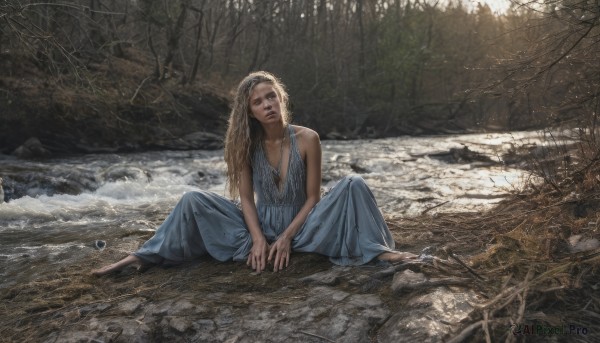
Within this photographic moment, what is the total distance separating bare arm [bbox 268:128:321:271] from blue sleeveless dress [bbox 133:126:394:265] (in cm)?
6

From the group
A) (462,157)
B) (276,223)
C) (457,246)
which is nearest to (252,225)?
(276,223)

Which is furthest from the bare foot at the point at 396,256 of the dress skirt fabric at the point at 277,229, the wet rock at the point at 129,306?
the wet rock at the point at 129,306

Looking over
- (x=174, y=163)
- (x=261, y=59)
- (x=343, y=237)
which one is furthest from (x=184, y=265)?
(x=261, y=59)

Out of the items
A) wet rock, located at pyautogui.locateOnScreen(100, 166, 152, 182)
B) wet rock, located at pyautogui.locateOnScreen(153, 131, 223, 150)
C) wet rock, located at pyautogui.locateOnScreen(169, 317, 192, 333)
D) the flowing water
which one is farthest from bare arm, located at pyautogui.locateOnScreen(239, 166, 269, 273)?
wet rock, located at pyautogui.locateOnScreen(153, 131, 223, 150)

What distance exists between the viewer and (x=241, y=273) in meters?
3.32

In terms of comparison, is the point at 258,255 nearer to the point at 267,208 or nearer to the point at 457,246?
the point at 267,208

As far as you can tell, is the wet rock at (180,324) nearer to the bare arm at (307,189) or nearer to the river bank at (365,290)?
the river bank at (365,290)

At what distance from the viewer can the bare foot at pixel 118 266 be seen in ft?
11.5

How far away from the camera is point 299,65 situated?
977 inches

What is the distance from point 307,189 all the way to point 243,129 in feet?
2.04

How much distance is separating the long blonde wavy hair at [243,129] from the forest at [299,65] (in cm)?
195

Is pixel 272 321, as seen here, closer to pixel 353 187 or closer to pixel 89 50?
pixel 353 187

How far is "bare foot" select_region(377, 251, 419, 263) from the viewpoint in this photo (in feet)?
9.85

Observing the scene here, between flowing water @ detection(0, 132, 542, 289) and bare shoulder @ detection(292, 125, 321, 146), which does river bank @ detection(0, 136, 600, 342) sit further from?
bare shoulder @ detection(292, 125, 321, 146)
